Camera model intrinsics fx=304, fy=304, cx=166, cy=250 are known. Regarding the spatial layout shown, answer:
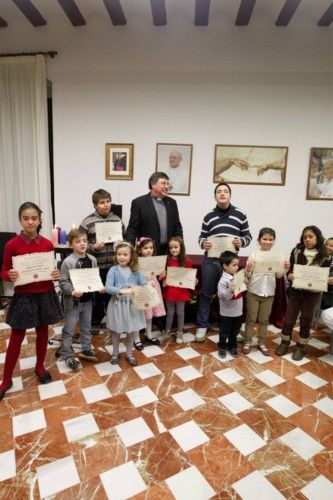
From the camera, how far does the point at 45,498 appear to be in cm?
141

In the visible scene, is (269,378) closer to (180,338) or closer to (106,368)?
(180,338)

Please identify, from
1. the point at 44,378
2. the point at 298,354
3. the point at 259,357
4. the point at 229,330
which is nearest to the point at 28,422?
the point at 44,378

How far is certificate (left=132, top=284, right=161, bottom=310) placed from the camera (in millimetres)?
2357

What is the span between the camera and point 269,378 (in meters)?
2.43

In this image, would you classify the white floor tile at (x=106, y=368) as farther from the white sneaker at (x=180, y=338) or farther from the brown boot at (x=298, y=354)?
the brown boot at (x=298, y=354)

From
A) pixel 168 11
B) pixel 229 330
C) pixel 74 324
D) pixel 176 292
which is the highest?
pixel 168 11

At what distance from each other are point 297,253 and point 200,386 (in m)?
1.41

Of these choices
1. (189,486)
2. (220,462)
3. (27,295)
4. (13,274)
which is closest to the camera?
(189,486)

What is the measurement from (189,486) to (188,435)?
33 cm

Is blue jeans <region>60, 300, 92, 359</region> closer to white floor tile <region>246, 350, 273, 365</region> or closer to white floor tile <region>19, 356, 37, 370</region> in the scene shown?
white floor tile <region>19, 356, 37, 370</region>

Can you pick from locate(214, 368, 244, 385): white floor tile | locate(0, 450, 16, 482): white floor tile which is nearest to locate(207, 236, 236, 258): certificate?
locate(214, 368, 244, 385): white floor tile

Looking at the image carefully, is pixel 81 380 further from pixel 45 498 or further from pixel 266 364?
pixel 266 364

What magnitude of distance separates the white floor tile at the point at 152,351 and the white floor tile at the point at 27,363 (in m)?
0.94

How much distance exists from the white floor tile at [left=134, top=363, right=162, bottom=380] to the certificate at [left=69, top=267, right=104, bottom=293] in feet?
2.52
